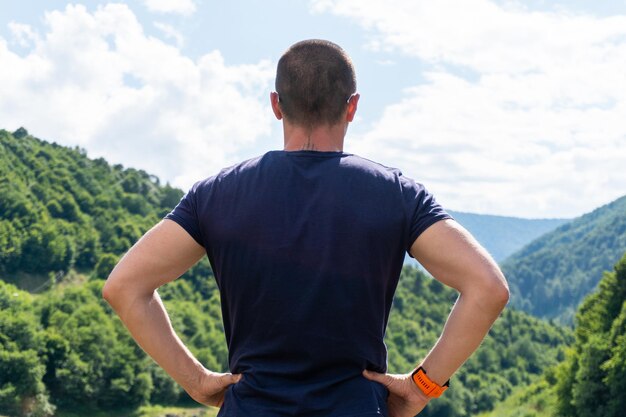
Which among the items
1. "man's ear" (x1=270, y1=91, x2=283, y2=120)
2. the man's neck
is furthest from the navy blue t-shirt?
"man's ear" (x1=270, y1=91, x2=283, y2=120)

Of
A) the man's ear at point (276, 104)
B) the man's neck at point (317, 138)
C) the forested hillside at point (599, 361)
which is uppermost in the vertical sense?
the man's ear at point (276, 104)

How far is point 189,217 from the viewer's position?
419 cm

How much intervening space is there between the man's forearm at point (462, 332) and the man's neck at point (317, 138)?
92cm

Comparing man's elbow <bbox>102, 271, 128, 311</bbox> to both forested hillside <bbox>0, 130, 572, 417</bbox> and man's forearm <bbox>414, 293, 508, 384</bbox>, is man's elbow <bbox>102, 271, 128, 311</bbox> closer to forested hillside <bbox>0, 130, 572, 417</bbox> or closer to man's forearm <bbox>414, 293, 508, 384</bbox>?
man's forearm <bbox>414, 293, 508, 384</bbox>

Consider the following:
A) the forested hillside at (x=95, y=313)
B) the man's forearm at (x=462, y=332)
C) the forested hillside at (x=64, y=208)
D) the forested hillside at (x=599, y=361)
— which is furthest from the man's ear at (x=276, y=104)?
the forested hillside at (x=64, y=208)

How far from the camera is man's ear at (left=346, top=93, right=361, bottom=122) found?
167 inches

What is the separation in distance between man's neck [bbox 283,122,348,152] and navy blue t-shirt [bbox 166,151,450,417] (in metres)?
0.11

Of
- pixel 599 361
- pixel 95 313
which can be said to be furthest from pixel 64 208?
pixel 599 361

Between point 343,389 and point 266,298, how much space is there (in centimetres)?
52

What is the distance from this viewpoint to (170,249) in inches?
164

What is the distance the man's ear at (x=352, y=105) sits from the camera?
4254mm

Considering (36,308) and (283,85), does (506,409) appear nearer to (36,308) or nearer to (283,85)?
(36,308)

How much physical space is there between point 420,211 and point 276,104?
90 cm

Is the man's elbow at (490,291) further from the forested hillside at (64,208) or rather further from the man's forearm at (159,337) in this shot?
the forested hillside at (64,208)
